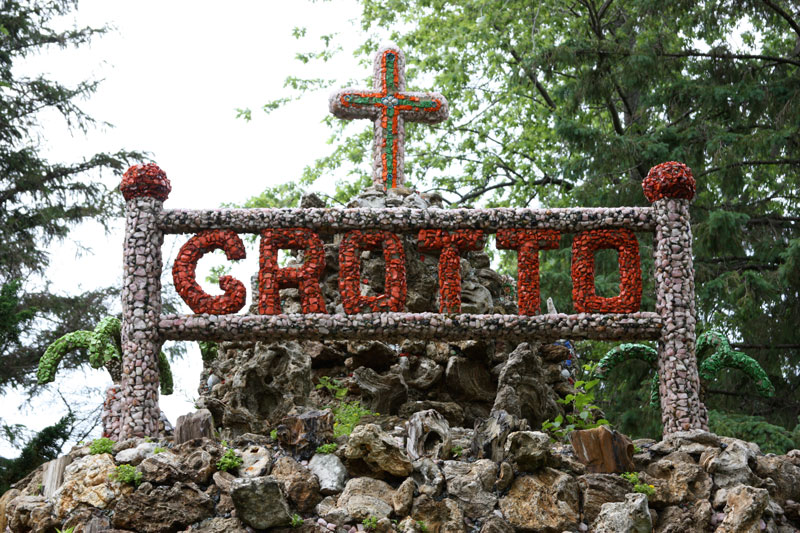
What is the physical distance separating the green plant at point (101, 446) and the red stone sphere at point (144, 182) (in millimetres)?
2069

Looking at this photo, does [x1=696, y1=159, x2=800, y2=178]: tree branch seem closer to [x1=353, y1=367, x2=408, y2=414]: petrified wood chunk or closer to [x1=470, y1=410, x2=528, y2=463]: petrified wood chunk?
[x1=353, y1=367, x2=408, y2=414]: petrified wood chunk

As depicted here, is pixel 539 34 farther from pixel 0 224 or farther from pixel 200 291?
pixel 200 291

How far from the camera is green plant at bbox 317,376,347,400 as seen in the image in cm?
855

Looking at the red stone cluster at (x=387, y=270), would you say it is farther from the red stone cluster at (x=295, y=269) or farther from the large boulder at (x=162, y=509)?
the large boulder at (x=162, y=509)

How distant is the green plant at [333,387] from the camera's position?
8.55 m

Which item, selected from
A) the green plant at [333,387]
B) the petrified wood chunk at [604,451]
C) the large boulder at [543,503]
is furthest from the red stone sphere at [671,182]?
the green plant at [333,387]

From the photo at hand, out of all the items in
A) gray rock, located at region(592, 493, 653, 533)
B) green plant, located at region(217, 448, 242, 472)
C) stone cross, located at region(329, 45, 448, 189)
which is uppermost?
stone cross, located at region(329, 45, 448, 189)

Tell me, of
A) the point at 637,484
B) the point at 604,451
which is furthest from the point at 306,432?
the point at 637,484

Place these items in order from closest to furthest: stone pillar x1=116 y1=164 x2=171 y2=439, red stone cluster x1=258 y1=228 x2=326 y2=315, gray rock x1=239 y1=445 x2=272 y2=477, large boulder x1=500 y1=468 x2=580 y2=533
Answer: large boulder x1=500 y1=468 x2=580 y2=533 → gray rock x1=239 y1=445 x2=272 y2=477 → stone pillar x1=116 y1=164 x2=171 y2=439 → red stone cluster x1=258 y1=228 x2=326 y2=315

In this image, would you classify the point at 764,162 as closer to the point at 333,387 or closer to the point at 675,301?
the point at 675,301

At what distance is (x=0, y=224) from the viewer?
16.0m

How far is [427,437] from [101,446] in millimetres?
2530

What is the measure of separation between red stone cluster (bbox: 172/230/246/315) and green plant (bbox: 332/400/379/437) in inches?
52.5

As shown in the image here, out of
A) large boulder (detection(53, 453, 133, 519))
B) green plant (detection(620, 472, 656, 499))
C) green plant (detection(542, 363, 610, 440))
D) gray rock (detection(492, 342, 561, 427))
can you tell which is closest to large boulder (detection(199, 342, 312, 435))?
large boulder (detection(53, 453, 133, 519))
